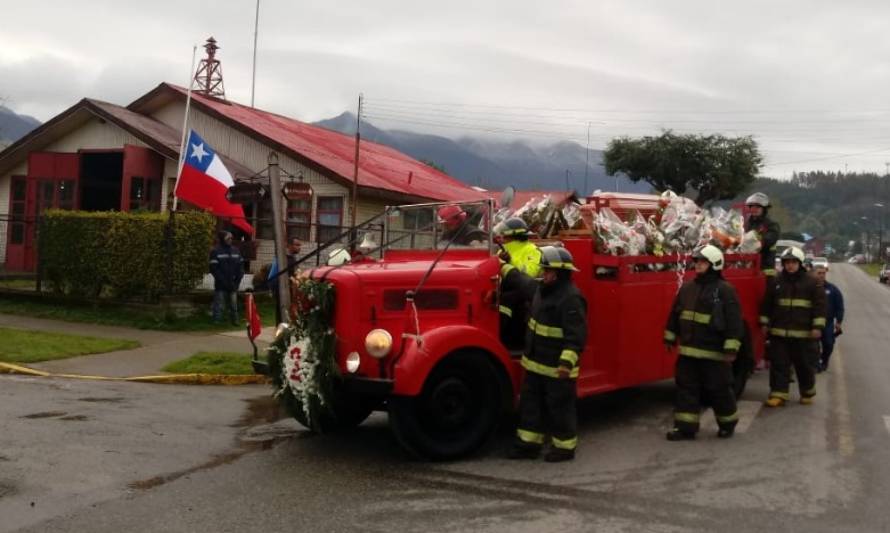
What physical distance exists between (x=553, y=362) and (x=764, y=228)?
4.83 meters

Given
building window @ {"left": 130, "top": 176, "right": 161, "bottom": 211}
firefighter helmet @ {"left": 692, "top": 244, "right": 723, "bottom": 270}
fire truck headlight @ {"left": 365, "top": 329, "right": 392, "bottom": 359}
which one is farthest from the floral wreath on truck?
building window @ {"left": 130, "top": 176, "right": 161, "bottom": 211}

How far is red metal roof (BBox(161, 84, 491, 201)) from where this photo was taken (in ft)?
72.1

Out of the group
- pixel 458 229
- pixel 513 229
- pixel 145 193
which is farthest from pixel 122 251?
pixel 513 229

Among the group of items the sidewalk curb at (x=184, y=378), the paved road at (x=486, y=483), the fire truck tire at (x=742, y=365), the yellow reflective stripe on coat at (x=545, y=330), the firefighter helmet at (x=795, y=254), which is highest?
the firefighter helmet at (x=795, y=254)

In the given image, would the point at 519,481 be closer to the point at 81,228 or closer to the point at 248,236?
the point at 81,228

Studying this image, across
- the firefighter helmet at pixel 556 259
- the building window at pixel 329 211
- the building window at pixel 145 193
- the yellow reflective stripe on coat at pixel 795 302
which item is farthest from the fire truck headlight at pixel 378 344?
the building window at pixel 145 193

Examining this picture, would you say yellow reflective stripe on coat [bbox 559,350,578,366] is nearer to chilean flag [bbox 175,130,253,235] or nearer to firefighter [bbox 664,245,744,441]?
firefighter [bbox 664,245,744,441]

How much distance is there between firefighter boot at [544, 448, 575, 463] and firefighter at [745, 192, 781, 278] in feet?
14.2

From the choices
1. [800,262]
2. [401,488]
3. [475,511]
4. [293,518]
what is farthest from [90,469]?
[800,262]

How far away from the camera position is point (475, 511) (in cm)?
517

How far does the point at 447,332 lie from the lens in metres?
6.20

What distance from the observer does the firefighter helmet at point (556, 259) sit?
6527 millimetres

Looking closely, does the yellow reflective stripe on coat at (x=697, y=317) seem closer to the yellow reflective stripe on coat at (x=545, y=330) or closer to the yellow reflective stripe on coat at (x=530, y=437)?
the yellow reflective stripe on coat at (x=545, y=330)

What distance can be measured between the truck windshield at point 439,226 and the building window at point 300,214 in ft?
45.5
